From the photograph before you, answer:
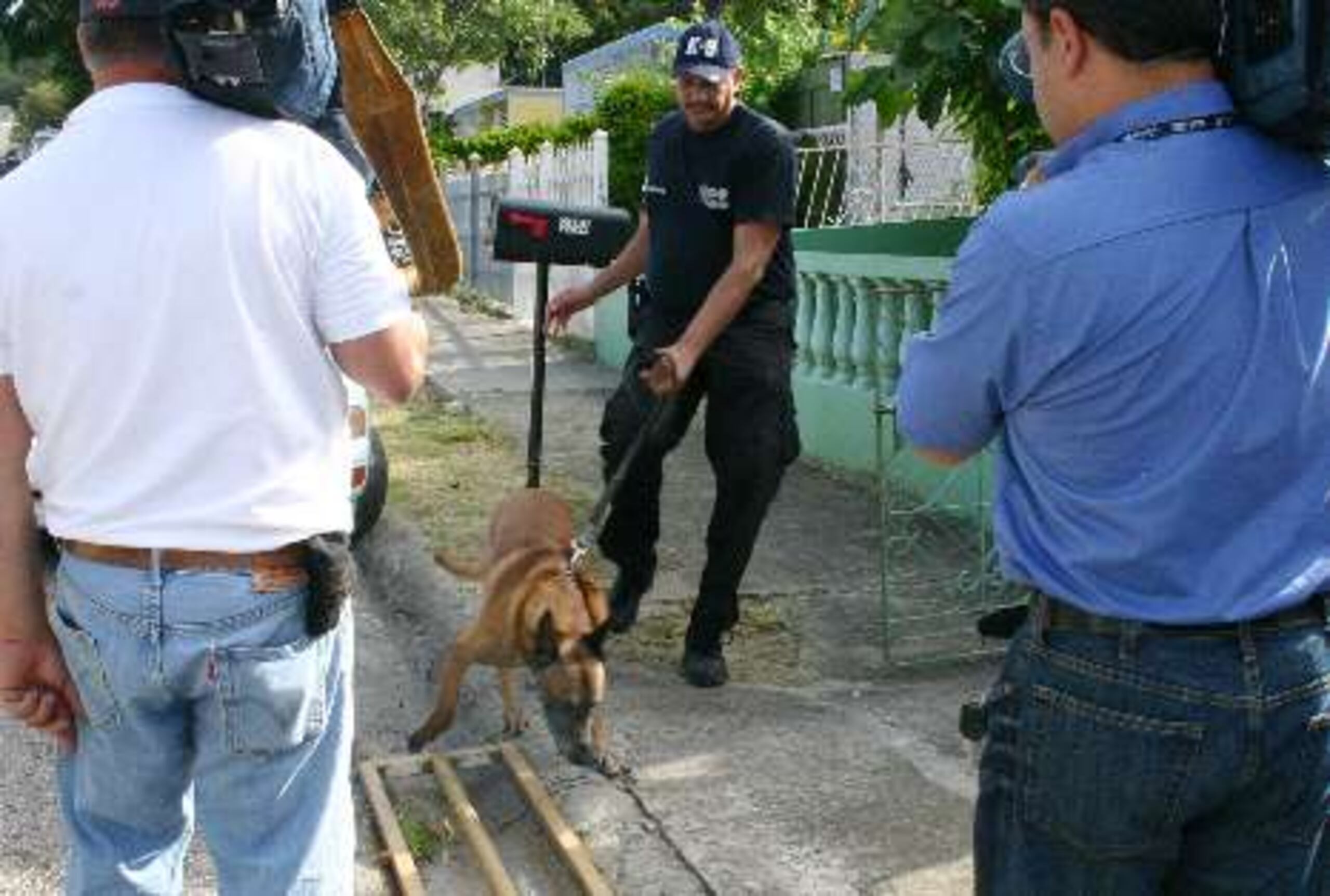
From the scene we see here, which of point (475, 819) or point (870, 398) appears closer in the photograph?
point (475, 819)

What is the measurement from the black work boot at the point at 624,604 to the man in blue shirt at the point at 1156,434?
3.38m

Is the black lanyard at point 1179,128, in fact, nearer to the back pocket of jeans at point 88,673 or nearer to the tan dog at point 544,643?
the back pocket of jeans at point 88,673

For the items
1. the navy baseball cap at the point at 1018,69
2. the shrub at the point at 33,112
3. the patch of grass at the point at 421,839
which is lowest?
the shrub at the point at 33,112

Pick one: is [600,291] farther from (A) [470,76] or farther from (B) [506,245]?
(A) [470,76]

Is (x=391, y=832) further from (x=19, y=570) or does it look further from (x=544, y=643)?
(x=19, y=570)

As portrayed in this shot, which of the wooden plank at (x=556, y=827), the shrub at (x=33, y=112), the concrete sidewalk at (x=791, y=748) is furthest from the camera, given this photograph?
the shrub at (x=33, y=112)

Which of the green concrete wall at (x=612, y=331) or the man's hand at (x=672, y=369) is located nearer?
the man's hand at (x=672, y=369)

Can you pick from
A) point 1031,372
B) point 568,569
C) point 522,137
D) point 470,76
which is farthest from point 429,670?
point 470,76

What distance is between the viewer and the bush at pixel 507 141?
17.2 m

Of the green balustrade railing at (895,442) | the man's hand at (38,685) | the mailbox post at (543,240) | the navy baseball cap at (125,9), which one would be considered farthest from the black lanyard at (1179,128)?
the mailbox post at (543,240)

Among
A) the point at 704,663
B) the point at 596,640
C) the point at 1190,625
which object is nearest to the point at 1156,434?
the point at 1190,625

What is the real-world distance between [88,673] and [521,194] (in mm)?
12955

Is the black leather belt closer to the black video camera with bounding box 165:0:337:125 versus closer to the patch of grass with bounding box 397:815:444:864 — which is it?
the black video camera with bounding box 165:0:337:125

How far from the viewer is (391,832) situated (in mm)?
3832
